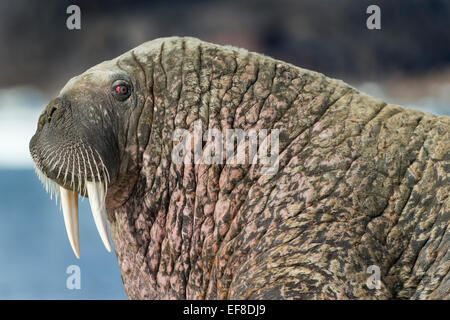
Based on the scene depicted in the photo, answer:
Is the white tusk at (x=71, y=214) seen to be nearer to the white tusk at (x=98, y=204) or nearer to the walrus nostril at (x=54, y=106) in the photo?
the white tusk at (x=98, y=204)

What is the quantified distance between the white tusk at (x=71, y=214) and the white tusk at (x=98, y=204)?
0.23 meters

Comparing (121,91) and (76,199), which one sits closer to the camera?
(121,91)

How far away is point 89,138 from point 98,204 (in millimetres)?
492

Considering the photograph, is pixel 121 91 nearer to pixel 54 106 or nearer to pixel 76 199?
pixel 54 106

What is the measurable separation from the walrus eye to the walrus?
11 millimetres

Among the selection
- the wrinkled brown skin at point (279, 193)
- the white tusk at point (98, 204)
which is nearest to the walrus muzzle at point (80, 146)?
the white tusk at point (98, 204)

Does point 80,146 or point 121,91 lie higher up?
point 121,91

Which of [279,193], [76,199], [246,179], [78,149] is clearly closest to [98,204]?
[76,199]

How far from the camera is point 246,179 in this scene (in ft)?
16.3

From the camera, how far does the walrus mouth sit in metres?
5.20

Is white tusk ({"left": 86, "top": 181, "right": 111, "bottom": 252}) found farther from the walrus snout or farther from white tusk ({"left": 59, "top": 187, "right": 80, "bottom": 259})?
white tusk ({"left": 59, "top": 187, "right": 80, "bottom": 259})

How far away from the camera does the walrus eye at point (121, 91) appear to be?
207 inches

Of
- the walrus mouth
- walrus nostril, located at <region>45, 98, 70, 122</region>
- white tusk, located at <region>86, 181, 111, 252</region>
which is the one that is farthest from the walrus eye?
white tusk, located at <region>86, 181, 111, 252</region>
